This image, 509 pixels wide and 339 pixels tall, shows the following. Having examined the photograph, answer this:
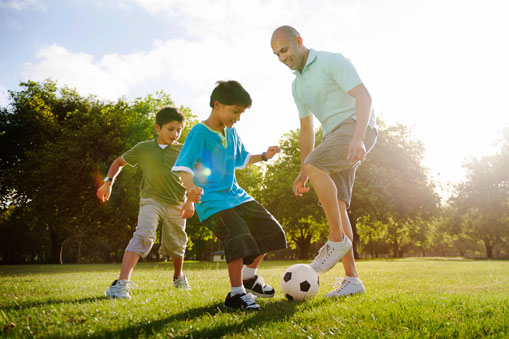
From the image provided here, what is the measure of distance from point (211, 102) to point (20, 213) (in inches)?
1053

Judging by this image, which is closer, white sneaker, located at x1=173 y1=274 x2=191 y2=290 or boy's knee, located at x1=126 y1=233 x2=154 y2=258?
boy's knee, located at x1=126 y1=233 x2=154 y2=258

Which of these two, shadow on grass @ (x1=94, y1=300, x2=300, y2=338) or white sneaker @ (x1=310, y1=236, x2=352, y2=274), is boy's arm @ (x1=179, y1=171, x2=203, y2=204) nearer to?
shadow on grass @ (x1=94, y1=300, x2=300, y2=338)

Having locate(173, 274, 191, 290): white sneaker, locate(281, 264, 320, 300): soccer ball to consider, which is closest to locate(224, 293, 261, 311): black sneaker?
locate(281, 264, 320, 300): soccer ball

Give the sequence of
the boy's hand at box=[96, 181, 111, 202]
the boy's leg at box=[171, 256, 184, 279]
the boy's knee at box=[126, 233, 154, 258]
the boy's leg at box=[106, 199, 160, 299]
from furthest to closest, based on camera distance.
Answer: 1. the boy's leg at box=[171, 256, 184, 279]
2. the boy's hand at box=[96, 181, 111, 202]
3. the boy's knee at box=[126, 233, 154, 258]
4. the boy's leg at box=[106, 199, 160, 299]

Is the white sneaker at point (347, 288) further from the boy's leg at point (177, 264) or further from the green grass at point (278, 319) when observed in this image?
the boy's leg at point (177, 264)

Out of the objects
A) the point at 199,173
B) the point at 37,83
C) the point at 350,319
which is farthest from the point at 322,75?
the point at 37,83

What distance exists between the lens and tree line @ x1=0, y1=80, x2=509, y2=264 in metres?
23.0

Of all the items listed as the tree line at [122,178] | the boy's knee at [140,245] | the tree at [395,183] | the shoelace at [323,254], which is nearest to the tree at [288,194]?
the tree line at [122,178]

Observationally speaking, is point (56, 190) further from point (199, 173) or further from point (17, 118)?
point (199, 173)

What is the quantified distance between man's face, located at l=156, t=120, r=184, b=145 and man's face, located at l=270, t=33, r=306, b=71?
2130mm

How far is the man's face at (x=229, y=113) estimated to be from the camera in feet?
13.3

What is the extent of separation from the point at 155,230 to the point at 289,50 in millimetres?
3182

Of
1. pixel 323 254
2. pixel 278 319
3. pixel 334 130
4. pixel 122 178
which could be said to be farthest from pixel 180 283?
pixel 122 178

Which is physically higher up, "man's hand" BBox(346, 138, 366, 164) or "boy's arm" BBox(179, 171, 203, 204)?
"man's hand" BBox(346, 138, 366, 164)
